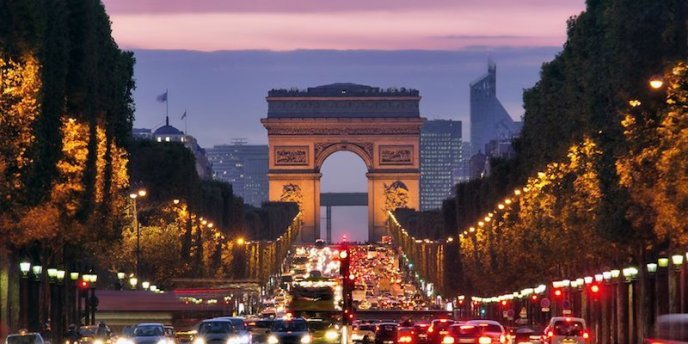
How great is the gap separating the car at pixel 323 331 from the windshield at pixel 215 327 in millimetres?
9873

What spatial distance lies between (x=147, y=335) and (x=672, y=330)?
2222 centimetres

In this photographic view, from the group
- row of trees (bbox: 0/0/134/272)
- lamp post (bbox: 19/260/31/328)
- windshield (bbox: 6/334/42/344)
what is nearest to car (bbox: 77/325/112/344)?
lamp post (bbox: 19/260/31/328)

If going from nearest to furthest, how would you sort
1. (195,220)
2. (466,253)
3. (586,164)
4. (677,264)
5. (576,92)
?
(677,264) → (586,164) → (576,92) → (195,220) → (466,253)

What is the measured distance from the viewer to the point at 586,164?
70812 millimetres

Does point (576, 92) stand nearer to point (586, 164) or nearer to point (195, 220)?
point (586, 164)

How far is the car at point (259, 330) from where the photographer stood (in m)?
65.1

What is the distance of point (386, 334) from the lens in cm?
8112

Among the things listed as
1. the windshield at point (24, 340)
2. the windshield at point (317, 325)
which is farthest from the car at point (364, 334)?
the windshield at point (24, 340)

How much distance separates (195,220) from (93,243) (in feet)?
152

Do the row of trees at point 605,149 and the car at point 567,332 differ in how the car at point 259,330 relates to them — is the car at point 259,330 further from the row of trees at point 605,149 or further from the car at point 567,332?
the row of trees at point 605,149

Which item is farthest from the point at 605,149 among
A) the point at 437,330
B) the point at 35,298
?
the point at 35,298

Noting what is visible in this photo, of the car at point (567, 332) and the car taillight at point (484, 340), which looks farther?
the car at point (567, 332)

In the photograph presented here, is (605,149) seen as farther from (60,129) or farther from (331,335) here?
(60,129)

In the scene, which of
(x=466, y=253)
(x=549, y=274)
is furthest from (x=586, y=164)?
(x=466, y=253)
